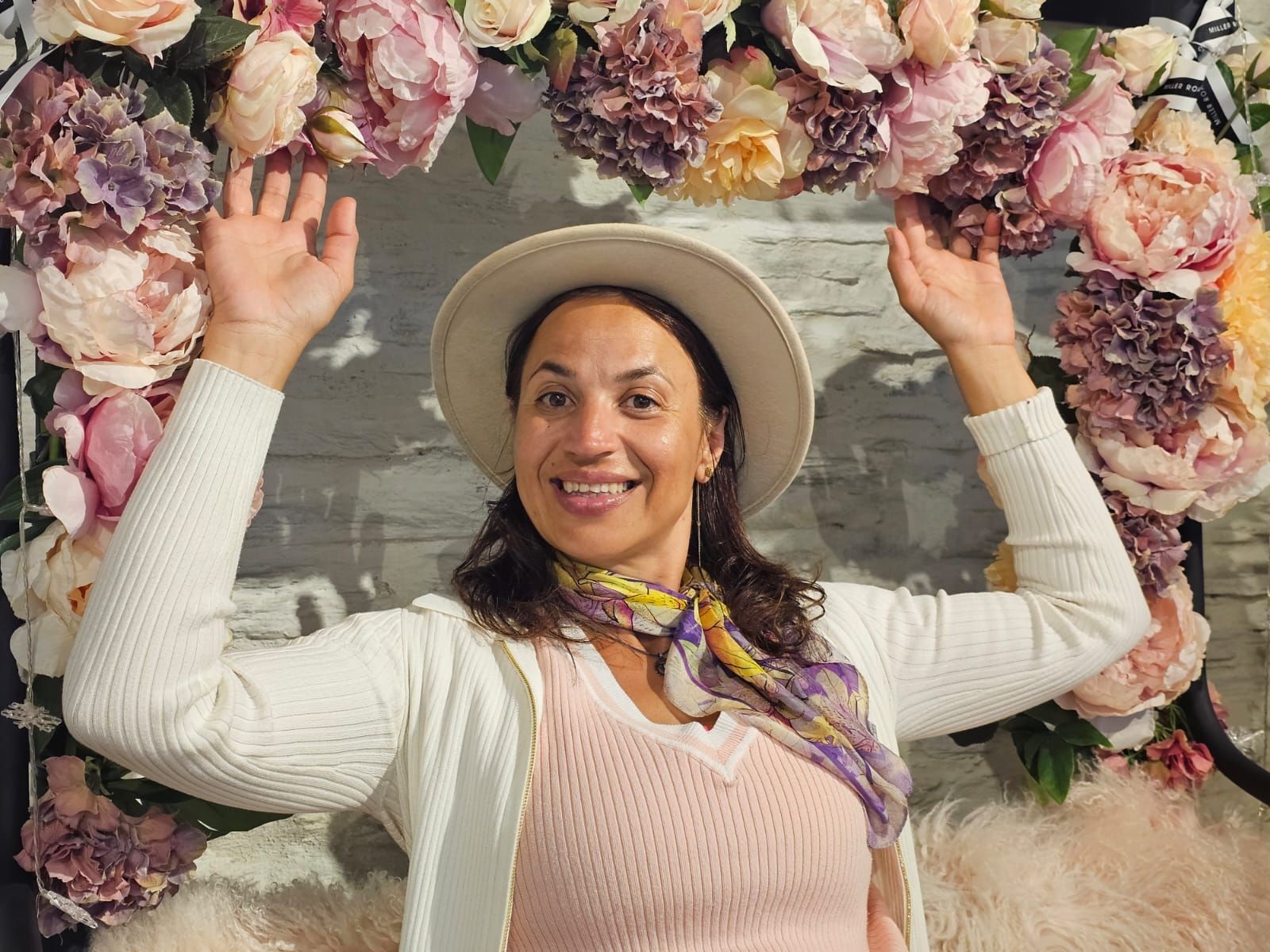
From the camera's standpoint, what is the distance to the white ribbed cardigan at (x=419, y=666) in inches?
44.2

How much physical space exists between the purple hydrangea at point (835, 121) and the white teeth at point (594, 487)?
52cm

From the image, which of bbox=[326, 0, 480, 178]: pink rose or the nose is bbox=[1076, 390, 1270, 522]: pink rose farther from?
bbox=[326, 0, 480, 178]: pink rose

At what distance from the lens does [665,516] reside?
1.49 metres

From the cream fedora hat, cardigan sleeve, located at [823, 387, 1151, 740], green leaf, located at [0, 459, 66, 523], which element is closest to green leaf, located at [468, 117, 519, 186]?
the cream fedora hat

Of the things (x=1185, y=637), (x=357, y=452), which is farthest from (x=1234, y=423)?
(x=357, y=452)

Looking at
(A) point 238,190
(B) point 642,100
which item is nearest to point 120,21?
(A) point 238,190

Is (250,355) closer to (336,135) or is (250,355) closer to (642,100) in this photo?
(336,135)

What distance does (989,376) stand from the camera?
66.0 inches

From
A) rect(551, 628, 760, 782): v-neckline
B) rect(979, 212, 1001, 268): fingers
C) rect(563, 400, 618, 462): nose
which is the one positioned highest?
rect(979, 212, 1001, 268): fingers

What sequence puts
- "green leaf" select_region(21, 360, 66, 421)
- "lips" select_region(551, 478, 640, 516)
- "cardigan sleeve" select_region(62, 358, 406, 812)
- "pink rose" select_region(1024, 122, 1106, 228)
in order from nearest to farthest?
1. "cardigan sleeve" select_region(62, 358, 406, 812)
2. "green leaf" select_region(21, 360, 66, 421)
3. "lips" select_region(551, 478, 640, 516)
4. "pink rose" select_region(1024, 122, 1106, 228)

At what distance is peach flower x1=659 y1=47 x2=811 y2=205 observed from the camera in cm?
150

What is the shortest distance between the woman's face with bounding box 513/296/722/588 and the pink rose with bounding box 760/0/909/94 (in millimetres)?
395

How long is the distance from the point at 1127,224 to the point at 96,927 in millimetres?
1710

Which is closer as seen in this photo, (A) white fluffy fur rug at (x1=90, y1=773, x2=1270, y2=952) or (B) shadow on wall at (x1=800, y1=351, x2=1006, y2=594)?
(A) white fluffy fur rug at (x1=90, y1=773, x2=1270, y2=952)
